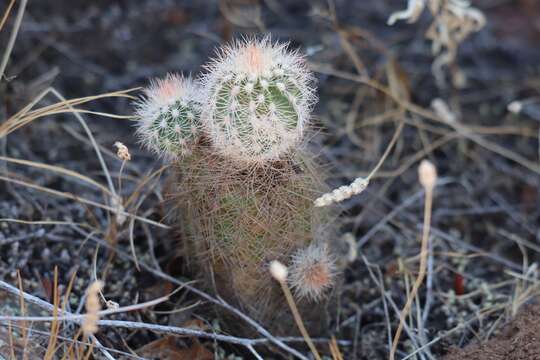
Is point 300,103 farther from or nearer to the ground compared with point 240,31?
nearer to the ground

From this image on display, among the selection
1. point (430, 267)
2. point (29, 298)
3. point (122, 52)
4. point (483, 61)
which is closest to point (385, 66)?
point (483, 61)

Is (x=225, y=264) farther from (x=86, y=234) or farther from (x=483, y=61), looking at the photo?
(x=483, y=61)

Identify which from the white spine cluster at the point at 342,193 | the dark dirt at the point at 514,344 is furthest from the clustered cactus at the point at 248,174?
the dark dirt at the point at 514,344

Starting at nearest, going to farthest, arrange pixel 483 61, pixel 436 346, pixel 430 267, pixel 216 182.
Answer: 1. pixel 216 182
2. pixel 436 346
3. pixel 430 267
4. pixel 483 61

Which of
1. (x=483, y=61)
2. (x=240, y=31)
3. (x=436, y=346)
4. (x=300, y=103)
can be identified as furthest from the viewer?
(x=483, y=61)

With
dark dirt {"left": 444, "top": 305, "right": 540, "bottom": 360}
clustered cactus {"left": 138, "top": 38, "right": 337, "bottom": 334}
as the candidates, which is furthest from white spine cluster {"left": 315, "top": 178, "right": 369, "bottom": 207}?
dark dirt {"left": 444, "top": 305, "right": 540, "bottom": 360}

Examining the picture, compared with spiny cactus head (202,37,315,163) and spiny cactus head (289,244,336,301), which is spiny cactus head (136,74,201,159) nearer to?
spiny cactus head (202,37,315,163)

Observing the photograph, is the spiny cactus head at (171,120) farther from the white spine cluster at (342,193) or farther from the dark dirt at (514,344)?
the dark dirt at (514,344)

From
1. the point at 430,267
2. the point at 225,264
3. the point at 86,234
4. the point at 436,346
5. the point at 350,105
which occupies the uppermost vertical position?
the point at 350,105
